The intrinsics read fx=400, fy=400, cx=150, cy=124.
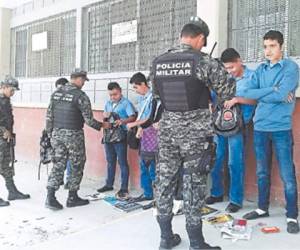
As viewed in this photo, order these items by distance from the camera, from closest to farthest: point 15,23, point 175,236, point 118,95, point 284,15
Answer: point 175,236
point 284,15
point 118,95
point 15,23

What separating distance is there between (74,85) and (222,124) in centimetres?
204

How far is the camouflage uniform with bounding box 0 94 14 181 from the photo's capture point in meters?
5.09

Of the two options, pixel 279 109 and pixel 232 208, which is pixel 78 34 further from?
pixel 279 109

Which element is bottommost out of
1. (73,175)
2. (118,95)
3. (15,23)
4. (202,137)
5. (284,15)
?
(73,175)

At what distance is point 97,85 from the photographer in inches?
267

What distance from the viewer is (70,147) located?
15.8 feet

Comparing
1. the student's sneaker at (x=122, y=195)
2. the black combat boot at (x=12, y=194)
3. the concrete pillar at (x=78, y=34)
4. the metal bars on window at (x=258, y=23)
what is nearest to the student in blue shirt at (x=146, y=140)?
the student's sneaker at (x=122, y=195)

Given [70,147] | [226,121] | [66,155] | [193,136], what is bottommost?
[66,155]

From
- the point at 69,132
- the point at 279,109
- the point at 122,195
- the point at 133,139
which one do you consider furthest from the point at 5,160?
the point at 279,109

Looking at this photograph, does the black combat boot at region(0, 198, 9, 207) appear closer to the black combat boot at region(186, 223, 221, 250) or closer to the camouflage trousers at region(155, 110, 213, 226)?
the camouflage trousers at region(155, 110, 213, 226)

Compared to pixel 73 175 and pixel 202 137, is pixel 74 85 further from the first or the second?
pixel 202 137

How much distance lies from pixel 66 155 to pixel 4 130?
3.00 feet

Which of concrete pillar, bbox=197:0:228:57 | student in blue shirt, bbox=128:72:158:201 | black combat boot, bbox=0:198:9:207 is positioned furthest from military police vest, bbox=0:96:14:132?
concrete pillar, bbox=197:0:228:57

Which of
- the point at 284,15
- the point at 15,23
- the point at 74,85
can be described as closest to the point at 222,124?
the point at 284,15
